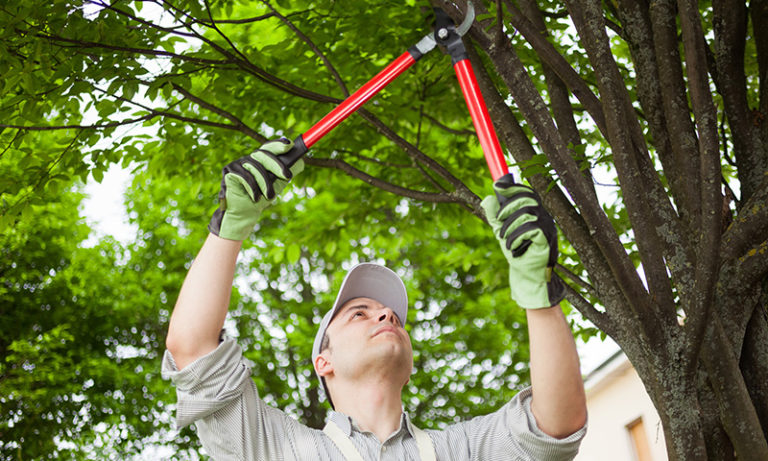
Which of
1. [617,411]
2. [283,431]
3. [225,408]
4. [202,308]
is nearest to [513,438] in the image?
[283,431]

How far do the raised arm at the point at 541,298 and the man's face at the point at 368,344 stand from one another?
1.63ft

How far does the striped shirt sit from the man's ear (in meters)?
0.26

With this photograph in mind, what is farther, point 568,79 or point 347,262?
point 347,262

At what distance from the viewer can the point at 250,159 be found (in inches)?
89.7

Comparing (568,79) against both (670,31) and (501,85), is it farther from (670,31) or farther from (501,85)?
(501,85)

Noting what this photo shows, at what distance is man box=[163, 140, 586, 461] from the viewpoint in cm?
204

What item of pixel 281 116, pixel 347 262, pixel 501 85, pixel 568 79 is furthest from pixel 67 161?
pixel 347 262

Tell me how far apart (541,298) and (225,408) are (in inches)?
37.4

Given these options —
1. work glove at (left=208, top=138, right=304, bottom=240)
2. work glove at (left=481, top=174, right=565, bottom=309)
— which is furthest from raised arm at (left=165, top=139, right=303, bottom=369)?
work glove at (left=481, top=174, right=565, bottom=309)

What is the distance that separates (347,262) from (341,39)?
9682 millimetres

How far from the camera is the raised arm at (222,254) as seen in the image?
7.29 ft

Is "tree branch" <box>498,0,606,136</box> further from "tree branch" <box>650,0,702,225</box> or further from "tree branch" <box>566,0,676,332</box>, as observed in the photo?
"tree branch" <box>650,0,702,225</box>

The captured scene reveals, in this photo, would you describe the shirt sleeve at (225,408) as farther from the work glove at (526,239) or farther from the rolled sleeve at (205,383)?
the work glove at (526,239)

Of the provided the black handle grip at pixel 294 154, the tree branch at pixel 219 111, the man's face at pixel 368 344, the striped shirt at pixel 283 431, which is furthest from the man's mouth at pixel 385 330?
the tree branch at pixel 219 111
